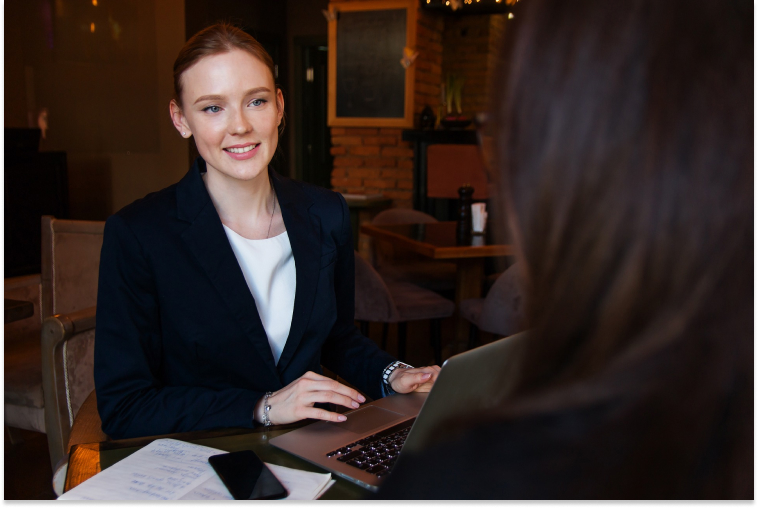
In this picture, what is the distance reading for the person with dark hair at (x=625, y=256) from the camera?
0.43 m

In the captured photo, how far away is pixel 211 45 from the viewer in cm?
135

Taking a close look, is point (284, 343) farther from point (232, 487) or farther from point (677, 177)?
point (677, 177)

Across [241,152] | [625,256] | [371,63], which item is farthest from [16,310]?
[371,63]

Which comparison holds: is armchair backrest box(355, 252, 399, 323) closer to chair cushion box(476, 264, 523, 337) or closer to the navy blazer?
chair cushion box(476, 264, 523, 337)

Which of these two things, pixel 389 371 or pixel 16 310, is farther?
pixel 16 310

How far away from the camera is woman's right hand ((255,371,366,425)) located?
109 cm

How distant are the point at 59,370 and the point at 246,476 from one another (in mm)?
1146

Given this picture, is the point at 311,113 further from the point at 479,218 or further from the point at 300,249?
the point at 300,249

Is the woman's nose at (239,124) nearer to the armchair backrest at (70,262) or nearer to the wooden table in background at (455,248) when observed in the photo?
the armchair backrest at (70,262)

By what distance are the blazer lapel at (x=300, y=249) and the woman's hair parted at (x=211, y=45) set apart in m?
0.31

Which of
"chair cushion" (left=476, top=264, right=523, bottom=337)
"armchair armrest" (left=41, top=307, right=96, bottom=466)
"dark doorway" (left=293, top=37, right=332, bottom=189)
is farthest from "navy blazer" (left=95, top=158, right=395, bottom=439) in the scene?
"dark doorway" (left=293, top=37, right=332, bottom=189)

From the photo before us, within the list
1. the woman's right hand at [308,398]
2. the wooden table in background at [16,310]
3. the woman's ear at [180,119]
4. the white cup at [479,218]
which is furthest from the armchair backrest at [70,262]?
the white cup at [479,218]

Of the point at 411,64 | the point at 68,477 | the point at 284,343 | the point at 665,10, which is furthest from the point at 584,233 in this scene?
the point at 411,64

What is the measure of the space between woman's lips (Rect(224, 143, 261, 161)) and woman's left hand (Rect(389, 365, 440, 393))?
1.85 feet
